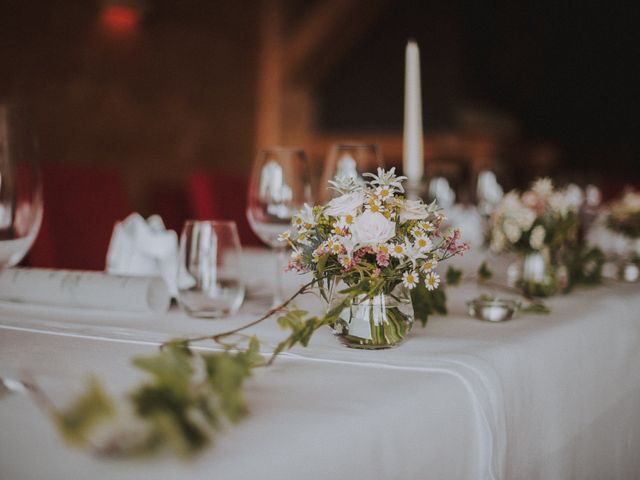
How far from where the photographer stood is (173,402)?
55 centimetres

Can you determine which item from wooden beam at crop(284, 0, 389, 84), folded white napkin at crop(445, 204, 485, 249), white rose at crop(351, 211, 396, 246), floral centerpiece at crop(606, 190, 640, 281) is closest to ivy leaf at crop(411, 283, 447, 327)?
white rose at crop(351, 211, 396, 246)

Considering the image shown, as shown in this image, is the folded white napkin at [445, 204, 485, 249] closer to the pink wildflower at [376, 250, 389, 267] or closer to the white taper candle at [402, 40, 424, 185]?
the white taper candle at [402, 40, 424, 185]

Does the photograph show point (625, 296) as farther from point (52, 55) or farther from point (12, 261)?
point (52, 55)

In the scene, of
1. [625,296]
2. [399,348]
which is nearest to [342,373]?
[399,348]

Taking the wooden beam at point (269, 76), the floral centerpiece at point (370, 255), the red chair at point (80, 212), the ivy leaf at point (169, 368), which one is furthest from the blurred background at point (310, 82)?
the ivy leaf at point (169, 368)

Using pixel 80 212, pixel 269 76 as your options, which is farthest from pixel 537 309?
pixel 269 76

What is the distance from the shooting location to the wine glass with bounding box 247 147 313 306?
53.4 inches

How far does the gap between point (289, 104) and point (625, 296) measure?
625cm

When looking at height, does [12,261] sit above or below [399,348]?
above

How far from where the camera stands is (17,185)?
32.4 inches

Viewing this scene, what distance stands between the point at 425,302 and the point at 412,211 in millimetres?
259

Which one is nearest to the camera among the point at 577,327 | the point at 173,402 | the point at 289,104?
the point at 173,402

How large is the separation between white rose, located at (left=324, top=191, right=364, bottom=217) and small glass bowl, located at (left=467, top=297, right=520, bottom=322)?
0.34m

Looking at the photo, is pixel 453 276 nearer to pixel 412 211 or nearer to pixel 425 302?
pixel 425 302
